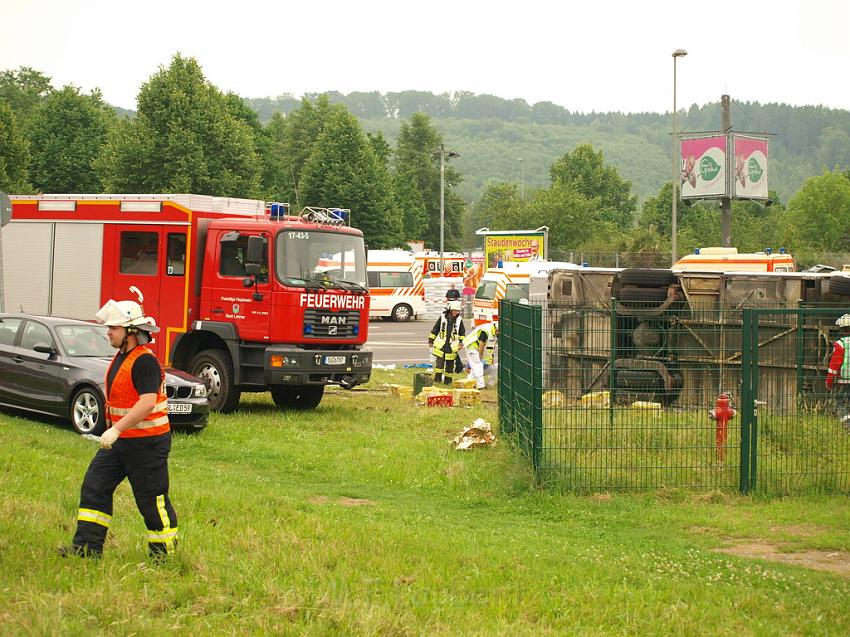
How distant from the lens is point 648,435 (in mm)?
10273

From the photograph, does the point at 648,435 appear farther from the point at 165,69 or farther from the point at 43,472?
the point at 165,69

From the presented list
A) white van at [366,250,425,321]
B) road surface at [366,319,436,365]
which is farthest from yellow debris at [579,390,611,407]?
white van at [366,250,425,321]

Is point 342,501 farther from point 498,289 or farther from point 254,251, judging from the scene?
point 498,289

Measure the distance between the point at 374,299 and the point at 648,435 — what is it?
106 feet

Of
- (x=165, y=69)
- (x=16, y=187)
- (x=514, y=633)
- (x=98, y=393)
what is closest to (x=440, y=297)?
(x=165, y=69)

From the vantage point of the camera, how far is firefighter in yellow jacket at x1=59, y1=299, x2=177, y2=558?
682cm

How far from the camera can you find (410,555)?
7.55 m

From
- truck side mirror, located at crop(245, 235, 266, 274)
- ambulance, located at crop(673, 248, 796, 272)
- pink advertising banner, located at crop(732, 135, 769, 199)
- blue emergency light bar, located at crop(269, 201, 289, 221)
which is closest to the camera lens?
truck side mirror, located at crop(245, 235, 266, 274)

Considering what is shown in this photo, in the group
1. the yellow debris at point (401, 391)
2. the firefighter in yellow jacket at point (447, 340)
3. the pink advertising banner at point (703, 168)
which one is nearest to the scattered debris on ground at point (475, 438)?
the yellow debris at point (401, 391)

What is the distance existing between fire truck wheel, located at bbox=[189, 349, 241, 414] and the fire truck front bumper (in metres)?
0.69

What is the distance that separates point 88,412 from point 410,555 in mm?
6831

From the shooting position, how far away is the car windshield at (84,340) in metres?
13.8

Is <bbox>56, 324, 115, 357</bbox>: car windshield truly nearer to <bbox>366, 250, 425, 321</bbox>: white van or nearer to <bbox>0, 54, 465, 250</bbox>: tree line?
<bbox>0, 54, 465, 250</bbox>: tree line

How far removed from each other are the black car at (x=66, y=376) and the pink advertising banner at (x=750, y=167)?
41366mm
